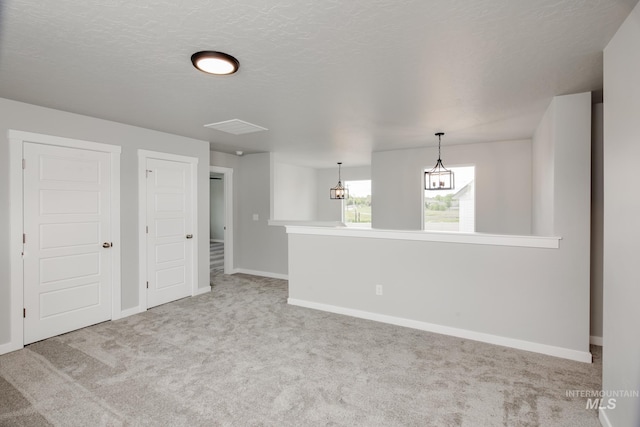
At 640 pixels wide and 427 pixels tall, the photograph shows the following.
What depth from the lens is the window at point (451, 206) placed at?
5633mm

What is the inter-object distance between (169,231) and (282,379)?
2.92 meters

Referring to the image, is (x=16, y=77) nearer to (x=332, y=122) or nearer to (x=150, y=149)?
(x=150, y=149)

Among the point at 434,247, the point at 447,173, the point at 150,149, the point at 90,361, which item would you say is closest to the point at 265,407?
the point at 90,361

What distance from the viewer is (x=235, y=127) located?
4.01 m

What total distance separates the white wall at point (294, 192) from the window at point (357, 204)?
3.38 ft

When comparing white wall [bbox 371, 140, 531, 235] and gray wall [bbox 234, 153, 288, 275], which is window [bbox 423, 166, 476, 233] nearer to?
white wall [bbox 371, 140, 531, 235]

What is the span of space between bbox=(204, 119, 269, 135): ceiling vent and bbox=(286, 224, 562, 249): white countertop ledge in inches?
58.0

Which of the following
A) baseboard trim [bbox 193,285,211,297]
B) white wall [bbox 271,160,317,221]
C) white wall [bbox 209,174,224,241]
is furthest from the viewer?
white wall [bbox 209,174,224,241]

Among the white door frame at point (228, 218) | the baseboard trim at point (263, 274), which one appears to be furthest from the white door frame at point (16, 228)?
the baseboard trim at point (263, 274)

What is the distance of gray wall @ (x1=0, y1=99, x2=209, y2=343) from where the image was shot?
9.77 feet

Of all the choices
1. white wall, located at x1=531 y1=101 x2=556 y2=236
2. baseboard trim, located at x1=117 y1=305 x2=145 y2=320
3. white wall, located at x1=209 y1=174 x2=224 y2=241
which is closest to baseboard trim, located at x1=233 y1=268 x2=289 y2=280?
baseboard trim, located at x1=117 y1=305 x2=145 y2=320

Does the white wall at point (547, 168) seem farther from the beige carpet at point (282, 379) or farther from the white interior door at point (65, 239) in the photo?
the white interior door at point (65, 239)

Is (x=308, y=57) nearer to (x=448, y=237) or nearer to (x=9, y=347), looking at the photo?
(x=448, y=237)

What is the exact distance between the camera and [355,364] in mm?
2746
